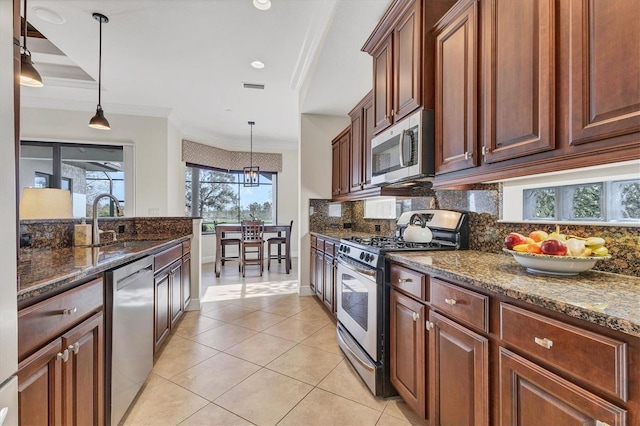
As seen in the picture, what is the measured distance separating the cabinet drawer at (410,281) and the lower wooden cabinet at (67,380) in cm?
150

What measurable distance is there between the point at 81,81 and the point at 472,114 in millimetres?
4886

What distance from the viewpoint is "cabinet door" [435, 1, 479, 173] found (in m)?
1.52

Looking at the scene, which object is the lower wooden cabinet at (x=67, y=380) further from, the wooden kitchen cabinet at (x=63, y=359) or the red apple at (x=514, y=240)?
the red apple at (x=514, y=240)

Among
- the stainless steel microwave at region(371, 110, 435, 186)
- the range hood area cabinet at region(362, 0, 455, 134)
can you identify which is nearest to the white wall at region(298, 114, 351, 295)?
the range hood area cabinet at region(362, 0, 455, 134)

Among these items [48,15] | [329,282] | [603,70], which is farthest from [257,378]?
[48,15]

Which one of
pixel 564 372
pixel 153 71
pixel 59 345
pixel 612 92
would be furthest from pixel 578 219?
pixel 153 71

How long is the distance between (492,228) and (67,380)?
86.3 inches

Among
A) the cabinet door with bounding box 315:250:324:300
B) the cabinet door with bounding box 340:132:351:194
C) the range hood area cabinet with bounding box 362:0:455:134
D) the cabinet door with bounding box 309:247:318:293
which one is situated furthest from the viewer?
the cabinet door with bounding box 309:247:318:293

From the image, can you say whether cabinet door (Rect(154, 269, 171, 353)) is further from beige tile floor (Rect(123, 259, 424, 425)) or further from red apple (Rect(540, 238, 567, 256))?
red apple (Rect(540, 238, 567, 256))

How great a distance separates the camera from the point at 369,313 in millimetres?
1942

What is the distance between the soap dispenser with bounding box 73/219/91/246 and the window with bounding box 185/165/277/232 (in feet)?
14.9

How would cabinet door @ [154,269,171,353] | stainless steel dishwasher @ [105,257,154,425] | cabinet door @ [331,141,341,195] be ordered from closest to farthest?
stainless steel dishwasher @ [105,257,154,425]
cabinet door @ [154,269,171,353]
cabinet door @ [331,141,341,195]

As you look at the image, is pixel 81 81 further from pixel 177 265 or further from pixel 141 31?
pixel 177 265

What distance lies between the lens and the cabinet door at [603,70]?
903 millimetres
